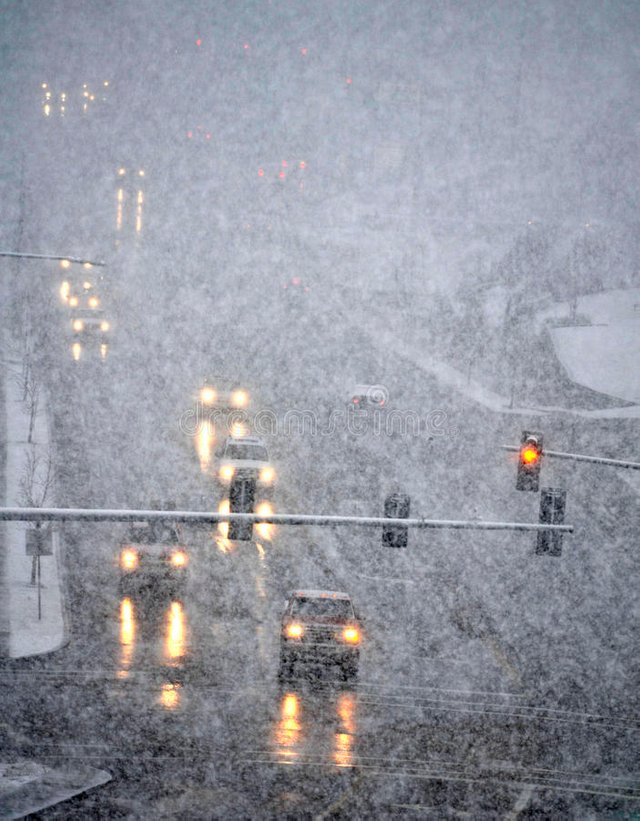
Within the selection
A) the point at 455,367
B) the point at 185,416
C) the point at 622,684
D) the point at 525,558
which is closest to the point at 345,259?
the point at 455,367

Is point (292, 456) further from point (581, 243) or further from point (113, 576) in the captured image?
point (581, 243)

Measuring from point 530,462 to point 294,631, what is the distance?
17.6 feet

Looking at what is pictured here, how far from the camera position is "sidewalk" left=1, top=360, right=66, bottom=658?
1577 cm

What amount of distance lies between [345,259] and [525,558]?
213 feet

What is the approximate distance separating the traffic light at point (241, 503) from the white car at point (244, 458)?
1723 centimetres

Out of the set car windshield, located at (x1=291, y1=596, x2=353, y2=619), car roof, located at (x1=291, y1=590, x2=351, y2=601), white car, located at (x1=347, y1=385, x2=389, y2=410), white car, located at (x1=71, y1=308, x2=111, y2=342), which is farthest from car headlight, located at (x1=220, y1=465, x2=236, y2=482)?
white car, located at (x1=71, y1=308, x2=111, y2=342)

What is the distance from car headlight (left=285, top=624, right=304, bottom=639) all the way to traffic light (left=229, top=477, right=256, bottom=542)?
5.33 metres

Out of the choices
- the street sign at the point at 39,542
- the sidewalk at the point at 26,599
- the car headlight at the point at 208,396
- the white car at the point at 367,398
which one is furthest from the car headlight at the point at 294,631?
the white car at the point at 367,398

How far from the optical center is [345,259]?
85.4 m

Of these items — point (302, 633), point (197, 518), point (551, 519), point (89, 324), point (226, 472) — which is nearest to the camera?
point (197, 518)

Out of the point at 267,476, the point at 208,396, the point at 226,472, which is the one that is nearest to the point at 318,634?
the point at 267,476

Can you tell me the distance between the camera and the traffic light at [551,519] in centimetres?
1025

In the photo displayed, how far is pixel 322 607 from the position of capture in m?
14.3

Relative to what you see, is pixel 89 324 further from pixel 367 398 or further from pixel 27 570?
pixel 27 570
